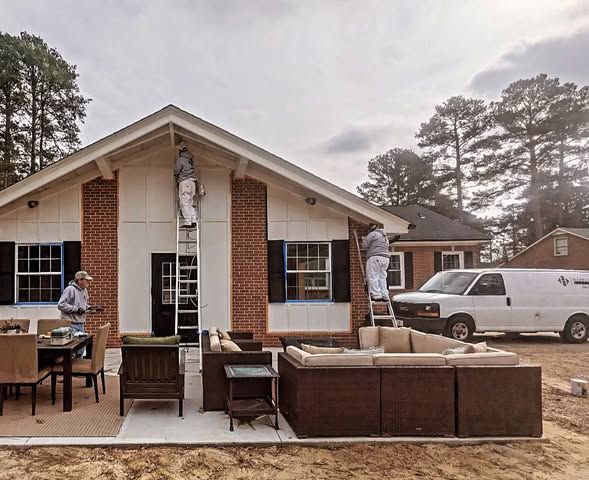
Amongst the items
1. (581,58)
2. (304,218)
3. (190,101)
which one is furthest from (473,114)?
(304,218)

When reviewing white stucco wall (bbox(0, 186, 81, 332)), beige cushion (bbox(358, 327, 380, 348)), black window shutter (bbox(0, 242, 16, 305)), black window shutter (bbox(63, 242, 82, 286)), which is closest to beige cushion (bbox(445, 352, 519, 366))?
beige cushion (bbox(358, 327, 380, 348))

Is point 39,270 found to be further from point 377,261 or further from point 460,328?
point 460,328

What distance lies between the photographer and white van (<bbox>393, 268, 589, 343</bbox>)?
11758mm

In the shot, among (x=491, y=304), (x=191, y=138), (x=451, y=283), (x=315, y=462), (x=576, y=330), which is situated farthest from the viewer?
(x=576, y=330)

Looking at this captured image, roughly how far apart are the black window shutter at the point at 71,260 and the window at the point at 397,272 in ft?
38.1

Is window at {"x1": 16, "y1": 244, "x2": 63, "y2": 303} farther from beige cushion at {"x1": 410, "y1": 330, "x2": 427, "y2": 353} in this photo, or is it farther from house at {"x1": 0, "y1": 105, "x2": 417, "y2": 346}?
beige cushion at {"x1": 410, "y1": 330, "x2": 427, "y2": 353}

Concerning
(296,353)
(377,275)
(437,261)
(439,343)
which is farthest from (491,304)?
(296,353)

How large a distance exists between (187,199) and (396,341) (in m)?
4.70

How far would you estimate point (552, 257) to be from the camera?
24328 millimetres

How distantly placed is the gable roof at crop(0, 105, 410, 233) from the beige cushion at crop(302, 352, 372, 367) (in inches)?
197

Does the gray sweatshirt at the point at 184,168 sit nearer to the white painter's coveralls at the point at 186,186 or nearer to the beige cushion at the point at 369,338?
the white painter's coveralls at the point at 186,186

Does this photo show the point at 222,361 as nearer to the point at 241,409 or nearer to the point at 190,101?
the point at 241,409

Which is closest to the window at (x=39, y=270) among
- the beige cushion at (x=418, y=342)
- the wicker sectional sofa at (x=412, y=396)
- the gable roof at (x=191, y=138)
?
the gable roof at (x=191, y=138)

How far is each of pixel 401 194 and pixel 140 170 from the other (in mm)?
27585
